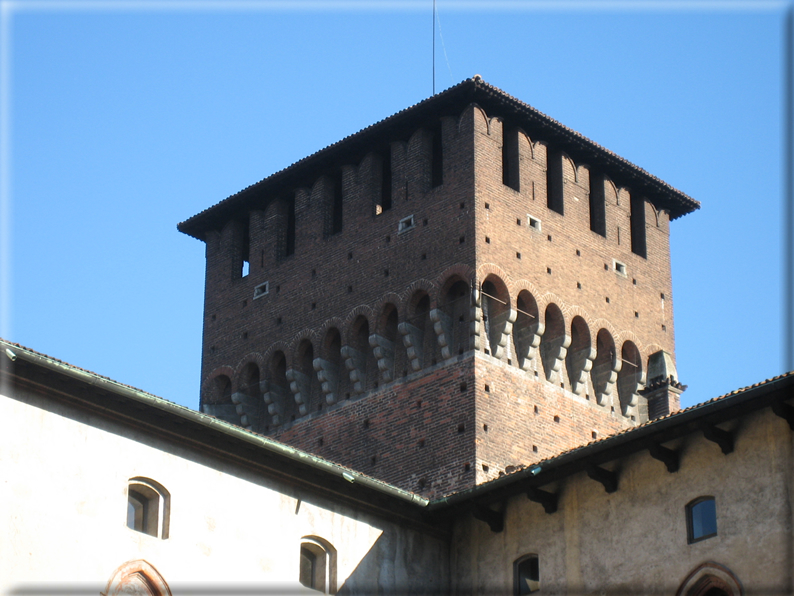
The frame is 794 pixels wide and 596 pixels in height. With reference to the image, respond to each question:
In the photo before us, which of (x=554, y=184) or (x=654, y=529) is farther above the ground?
(x=554, y=184)

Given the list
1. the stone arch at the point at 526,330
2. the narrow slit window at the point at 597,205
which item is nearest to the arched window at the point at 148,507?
the stone arch at the point at 526,330

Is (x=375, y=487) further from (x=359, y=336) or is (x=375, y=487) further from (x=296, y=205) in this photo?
(x=296, y=205)

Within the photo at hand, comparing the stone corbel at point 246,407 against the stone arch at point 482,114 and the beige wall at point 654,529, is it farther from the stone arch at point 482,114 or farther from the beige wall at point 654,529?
the beige wall at point 654,529

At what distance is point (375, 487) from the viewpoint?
2209 centimetres

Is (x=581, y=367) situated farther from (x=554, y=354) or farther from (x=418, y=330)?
(x=418, y=330)

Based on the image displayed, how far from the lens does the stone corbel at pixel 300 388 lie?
96.5 ft

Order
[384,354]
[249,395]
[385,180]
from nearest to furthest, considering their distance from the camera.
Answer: [384,354] < [385,180] < [249,395]

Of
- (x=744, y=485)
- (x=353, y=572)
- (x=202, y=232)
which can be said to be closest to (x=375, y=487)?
(x=353, y=572)

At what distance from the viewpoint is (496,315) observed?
27.4m

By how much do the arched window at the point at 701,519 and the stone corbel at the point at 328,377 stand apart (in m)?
10.2

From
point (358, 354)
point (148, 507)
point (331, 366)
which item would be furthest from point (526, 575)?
point (331, 366)

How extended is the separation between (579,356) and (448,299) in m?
2.97

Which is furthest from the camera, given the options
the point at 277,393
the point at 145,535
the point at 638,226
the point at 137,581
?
the point at 638,226

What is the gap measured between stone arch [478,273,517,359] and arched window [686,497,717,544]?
25.0ft
